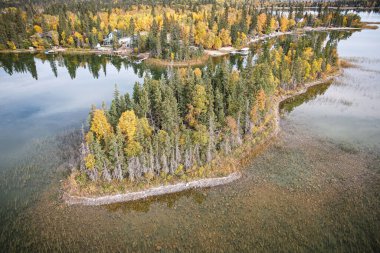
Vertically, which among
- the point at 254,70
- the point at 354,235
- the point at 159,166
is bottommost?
the point at 354,235

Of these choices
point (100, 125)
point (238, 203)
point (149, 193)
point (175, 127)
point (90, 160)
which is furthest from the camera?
point (175, 127)

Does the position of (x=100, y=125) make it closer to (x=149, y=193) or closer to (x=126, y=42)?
(x=149, y=193)

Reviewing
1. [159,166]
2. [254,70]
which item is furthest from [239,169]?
[254,70]

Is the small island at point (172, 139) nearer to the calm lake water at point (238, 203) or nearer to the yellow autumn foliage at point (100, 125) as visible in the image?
the yellow autumn foliage at point (100, 125)

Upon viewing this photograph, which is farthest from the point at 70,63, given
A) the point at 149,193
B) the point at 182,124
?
the point at 149,193

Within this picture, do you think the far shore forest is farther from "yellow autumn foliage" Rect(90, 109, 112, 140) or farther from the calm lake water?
the calm lake water

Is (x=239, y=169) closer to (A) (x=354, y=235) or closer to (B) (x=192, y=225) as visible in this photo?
(B) (x=192, y=225)
